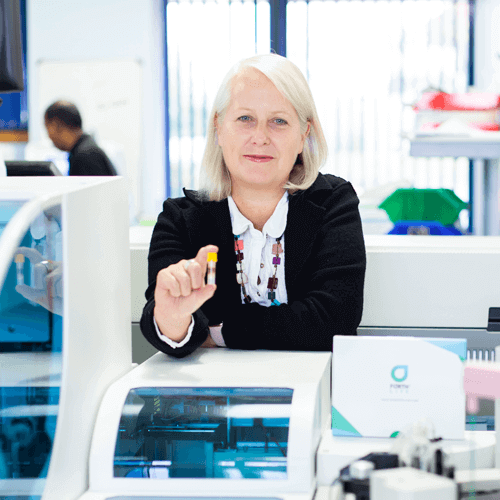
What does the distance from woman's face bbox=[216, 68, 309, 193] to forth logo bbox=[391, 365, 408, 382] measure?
56 cm

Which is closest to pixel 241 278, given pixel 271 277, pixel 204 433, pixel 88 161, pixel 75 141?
pixel 271 277

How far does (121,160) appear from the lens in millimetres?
5809

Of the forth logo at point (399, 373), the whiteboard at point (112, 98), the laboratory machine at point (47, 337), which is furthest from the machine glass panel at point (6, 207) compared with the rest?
the whiteboard at point (112, 98)

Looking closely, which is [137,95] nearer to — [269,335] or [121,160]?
[121,160]

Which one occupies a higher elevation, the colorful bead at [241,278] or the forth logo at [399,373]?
the colorful bead at [241,278]

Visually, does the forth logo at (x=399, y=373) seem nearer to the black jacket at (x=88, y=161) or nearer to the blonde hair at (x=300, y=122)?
the blonde hair at (x=300, y=122)

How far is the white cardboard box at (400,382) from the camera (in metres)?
1.02

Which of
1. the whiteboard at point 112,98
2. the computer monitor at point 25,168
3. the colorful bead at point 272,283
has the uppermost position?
the whiteboard at point 112,98

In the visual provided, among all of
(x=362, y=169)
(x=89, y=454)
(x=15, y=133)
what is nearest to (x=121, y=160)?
(x=15, y=133)

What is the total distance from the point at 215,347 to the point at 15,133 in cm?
551

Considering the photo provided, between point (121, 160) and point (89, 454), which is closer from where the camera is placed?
point (89, 454)

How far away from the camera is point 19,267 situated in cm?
90

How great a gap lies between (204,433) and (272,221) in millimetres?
540

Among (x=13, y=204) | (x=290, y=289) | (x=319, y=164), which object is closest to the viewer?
(x=13, y=204)
